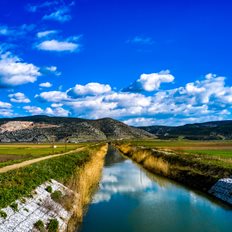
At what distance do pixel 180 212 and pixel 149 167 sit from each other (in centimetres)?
3034

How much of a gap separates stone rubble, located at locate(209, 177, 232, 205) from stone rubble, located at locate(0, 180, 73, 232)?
11.7 m

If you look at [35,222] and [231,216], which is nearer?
[35,222]

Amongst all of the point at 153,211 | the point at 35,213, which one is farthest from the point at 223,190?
the point at 35,213

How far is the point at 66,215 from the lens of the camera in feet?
78.1

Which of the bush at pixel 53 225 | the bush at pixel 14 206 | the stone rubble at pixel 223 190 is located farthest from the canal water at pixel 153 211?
the bush at pixel 14 206

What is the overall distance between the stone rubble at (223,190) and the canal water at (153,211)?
780 mm

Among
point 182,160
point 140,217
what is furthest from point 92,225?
point 182,160

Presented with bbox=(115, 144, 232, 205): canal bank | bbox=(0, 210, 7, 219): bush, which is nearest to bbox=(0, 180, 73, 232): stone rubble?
bbox=(0, 210, 7, 219): bush

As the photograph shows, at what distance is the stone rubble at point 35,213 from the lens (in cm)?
1733

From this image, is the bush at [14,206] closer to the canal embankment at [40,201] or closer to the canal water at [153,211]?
the canal embankment at [40,201]

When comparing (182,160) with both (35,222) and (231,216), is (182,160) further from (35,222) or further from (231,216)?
(35,222)

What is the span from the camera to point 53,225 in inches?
795

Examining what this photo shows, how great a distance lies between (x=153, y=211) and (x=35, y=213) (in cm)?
961

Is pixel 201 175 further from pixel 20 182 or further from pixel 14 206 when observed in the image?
pixel 14 206
